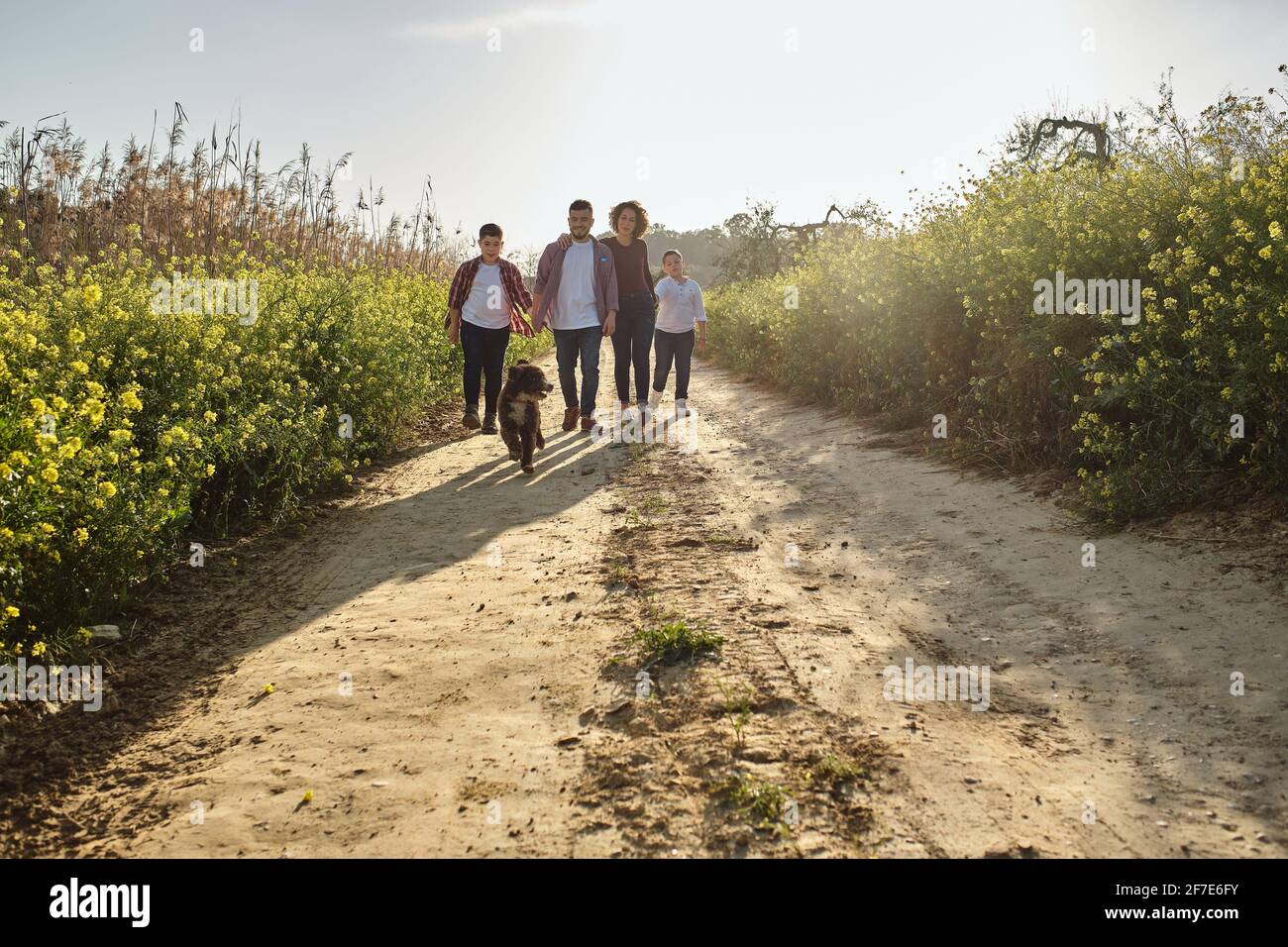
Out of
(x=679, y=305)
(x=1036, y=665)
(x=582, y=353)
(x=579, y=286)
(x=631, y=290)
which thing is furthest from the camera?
(x=679, y=305)

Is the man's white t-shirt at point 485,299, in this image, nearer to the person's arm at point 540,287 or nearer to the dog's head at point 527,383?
the person's arm at point 540,287

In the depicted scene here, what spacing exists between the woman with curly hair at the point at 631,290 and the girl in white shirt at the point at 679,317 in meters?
1.05

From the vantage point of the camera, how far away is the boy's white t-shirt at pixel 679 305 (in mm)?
10820

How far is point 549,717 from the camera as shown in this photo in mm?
3176

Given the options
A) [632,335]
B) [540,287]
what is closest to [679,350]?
[632,335]

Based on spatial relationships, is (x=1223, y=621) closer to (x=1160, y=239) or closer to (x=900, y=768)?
(x=900, y=768)


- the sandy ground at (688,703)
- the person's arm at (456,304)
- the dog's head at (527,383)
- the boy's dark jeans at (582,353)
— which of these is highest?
the person's arm at (456,304)

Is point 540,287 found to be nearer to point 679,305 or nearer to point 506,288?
point 506,288

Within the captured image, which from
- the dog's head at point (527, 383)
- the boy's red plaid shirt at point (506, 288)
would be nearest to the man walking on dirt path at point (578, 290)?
the boy's red plaid shirt at point (506, 288)

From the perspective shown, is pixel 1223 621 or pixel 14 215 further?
pixel 14 215

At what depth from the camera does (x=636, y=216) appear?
921 cm

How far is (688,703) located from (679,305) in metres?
8.24
